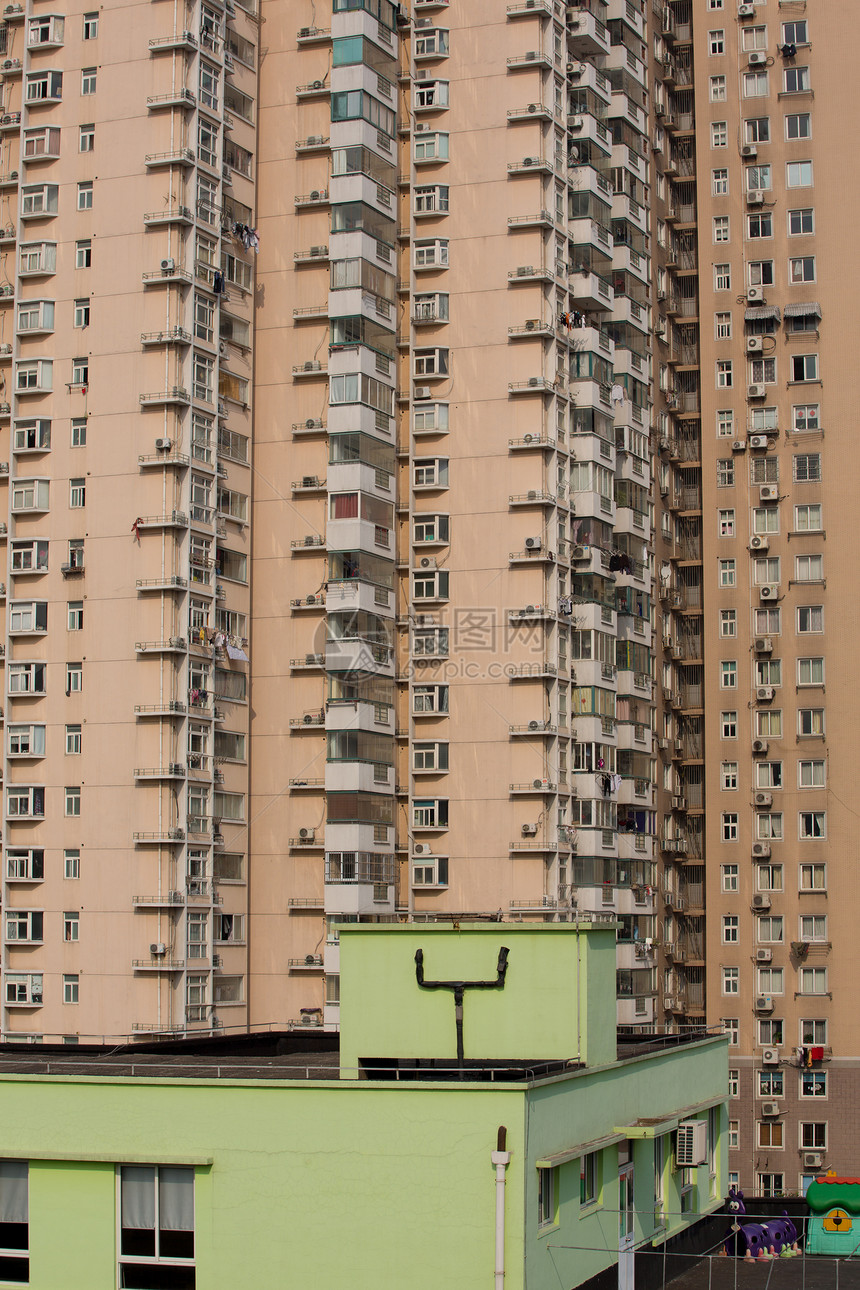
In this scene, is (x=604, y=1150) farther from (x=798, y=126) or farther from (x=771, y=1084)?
(x=798, y=126)

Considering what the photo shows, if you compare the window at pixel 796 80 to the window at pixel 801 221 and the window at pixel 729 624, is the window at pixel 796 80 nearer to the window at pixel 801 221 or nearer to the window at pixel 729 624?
the window at pixel 801 221

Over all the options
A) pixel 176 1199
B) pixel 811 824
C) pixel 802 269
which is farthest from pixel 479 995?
pixel 802 269

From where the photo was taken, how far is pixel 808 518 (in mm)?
74938

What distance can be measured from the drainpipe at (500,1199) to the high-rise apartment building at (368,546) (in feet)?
99.7

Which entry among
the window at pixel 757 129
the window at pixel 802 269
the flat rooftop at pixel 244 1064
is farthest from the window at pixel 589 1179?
the window at pixel 757 129

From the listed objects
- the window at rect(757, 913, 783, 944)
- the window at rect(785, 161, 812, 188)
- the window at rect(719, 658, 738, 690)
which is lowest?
the window at rect(757, 913, 783, 944)

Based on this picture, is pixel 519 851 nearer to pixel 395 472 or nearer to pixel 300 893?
pixel 300 893

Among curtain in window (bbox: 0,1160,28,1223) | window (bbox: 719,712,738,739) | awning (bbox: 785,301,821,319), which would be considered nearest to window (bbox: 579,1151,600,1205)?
curtain in window (bbox: 0,1160,28,1223)

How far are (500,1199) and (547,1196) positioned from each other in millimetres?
1843

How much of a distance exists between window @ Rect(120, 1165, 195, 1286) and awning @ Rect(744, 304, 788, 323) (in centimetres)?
5595

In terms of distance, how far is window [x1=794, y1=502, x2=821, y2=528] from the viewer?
74688 mm

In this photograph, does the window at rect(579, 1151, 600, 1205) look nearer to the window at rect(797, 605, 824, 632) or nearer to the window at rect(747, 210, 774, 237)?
the window at rect(797, 605, 824, 632)

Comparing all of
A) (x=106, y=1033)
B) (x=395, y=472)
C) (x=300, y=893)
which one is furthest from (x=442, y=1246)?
(x=395, y=472)

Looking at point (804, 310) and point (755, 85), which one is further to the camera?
Answer: point (755, 85)
